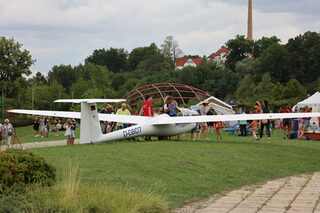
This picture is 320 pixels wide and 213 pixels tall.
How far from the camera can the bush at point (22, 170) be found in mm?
6730

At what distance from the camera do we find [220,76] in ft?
326

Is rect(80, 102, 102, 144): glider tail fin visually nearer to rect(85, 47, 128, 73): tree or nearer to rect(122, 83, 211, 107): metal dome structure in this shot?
rect(122, 83, 211, 107): metal dome structure

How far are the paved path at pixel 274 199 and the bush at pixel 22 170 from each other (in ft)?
9.20

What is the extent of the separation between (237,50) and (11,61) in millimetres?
75102

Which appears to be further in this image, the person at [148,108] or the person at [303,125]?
the person at [303,125]

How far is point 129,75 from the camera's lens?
401ft

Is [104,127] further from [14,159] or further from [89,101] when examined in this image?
[14,159]

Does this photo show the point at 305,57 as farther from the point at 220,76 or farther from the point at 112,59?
the point at 112,59

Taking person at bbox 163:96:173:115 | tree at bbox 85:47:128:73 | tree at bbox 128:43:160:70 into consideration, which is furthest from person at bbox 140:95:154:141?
tree at bbox 85:47:128:73

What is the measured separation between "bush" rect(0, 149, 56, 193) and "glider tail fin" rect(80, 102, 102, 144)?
8.35m

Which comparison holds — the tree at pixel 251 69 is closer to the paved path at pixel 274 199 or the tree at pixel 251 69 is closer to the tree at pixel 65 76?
the tree at pixel 65 76

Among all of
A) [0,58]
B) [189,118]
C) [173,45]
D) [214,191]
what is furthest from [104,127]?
[173,45]

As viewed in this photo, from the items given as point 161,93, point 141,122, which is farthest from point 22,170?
point 161,93

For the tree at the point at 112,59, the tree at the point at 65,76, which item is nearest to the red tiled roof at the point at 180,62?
the tree at the point at 112,59
